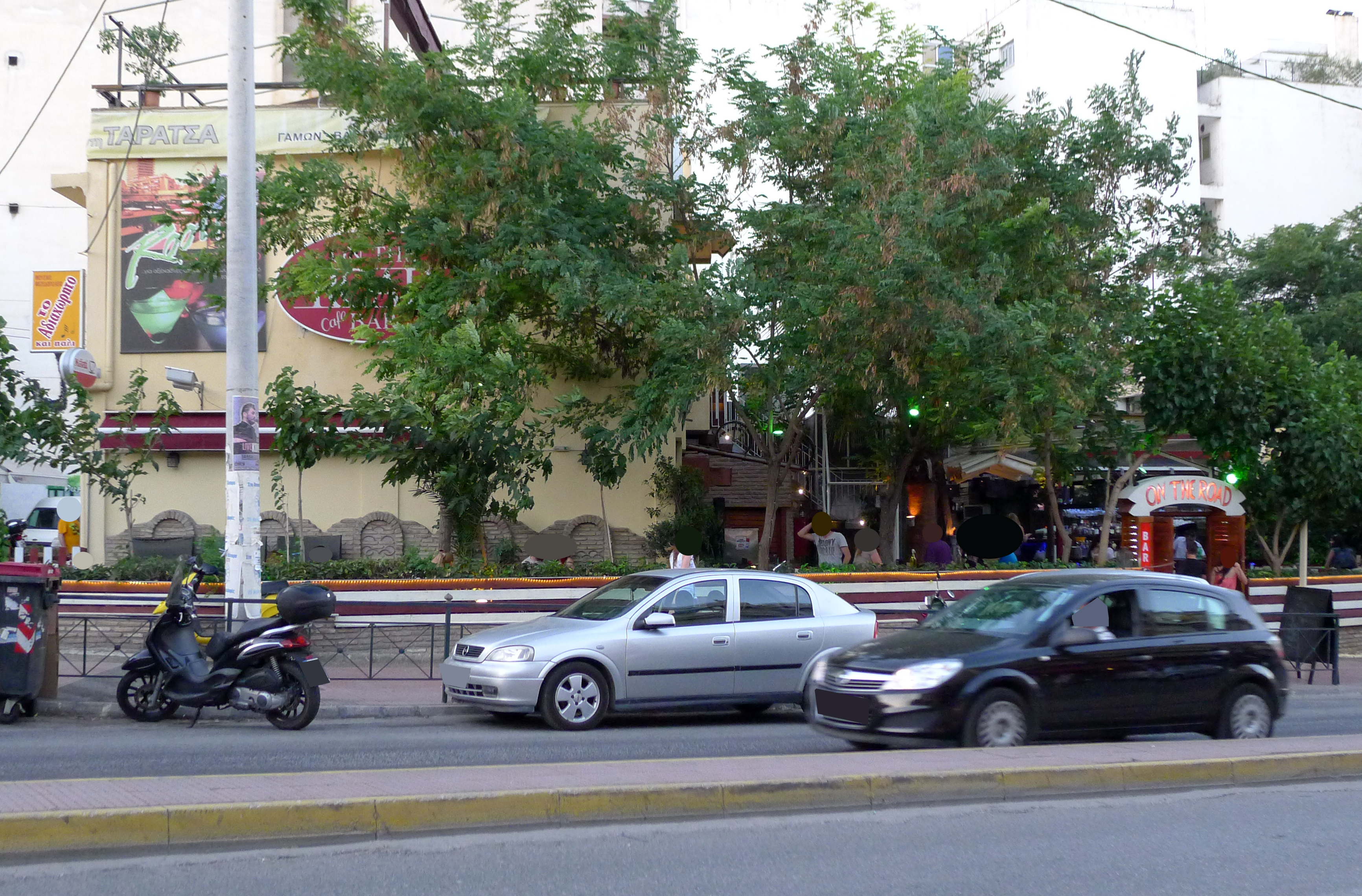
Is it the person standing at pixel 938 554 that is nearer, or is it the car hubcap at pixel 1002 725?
the car hubcap at pixel 1002 725

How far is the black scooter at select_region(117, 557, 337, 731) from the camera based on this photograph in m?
10.4

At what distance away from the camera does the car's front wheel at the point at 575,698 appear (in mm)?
10734

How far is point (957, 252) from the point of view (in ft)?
59.1

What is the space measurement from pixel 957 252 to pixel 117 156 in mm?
14064

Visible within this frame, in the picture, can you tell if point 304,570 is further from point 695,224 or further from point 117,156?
point 117,156

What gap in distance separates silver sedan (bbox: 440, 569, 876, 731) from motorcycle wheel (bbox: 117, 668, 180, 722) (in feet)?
8.57

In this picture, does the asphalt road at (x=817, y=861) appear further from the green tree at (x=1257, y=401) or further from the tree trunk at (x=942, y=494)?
the tree trunk at (x=942, y=494)

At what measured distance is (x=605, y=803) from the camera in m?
6.75

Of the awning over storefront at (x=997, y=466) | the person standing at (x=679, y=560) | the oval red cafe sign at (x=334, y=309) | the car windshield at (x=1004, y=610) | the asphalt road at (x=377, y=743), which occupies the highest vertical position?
the oval red cafe sign at (x=334, y=309)

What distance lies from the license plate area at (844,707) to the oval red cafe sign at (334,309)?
34.5ft

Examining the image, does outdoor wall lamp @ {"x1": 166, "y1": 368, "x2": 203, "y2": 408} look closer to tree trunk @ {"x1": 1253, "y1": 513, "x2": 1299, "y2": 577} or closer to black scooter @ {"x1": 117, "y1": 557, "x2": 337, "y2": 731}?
black scooter @ {"x1": 117, "y1": 557, "x2": 337, "y2": 731}

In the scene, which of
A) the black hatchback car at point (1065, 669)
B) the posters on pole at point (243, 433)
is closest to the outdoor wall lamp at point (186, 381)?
the posters on pole at point (243, 433)

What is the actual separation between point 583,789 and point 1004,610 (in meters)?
4.41

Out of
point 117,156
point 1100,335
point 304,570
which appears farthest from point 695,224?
point 117,156
